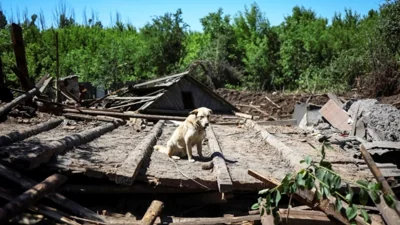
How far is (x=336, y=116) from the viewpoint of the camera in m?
11.7

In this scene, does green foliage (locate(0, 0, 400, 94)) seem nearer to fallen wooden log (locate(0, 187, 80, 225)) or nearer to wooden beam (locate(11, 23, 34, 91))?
wooden beam (locate(11, 23, 34, 91))

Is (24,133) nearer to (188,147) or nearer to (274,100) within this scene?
(188,147)

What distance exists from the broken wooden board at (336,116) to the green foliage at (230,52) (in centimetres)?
1152

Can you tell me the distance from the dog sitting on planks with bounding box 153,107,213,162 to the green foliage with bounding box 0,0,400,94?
18378 mm

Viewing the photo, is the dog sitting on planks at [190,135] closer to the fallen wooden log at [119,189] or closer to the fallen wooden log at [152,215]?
the fallen wooden log at [119,189]

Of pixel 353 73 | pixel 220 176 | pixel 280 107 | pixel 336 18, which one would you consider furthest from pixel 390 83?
pixel 336 18

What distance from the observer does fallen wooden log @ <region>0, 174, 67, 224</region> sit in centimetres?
310

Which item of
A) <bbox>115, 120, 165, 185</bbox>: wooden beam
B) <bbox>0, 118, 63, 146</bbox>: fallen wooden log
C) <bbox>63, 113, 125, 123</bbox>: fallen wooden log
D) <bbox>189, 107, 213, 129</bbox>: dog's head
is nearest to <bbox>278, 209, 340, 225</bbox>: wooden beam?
<bbox>115, 120, 165, 185</bbox>: wooden beam

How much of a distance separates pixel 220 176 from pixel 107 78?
2075 cm

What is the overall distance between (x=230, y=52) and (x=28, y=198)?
28001 millimetres

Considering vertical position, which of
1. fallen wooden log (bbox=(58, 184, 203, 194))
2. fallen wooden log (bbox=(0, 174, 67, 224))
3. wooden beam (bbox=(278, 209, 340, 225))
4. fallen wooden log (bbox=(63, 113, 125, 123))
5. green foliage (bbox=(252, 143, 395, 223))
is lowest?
wooden beam (bbox=(278, 209, 340, 225))

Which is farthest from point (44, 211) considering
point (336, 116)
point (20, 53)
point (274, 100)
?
point (274, 100)

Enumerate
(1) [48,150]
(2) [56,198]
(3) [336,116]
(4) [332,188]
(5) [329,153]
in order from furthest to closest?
(3) [336,116] → (5) [329,153] → (1) [48,150] → (2) [56,198] → (4) [332,188]

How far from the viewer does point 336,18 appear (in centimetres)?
3591
